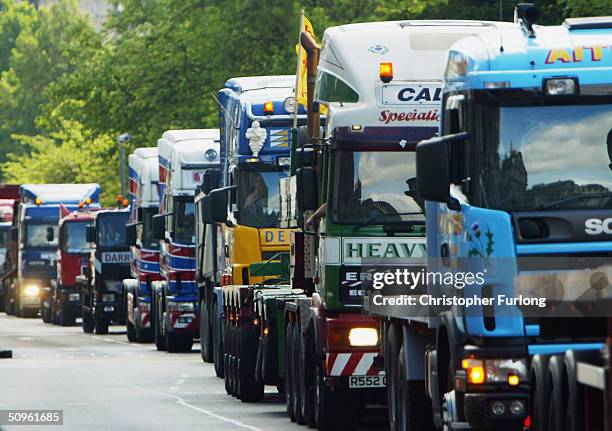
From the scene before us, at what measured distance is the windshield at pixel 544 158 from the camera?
1266 cm

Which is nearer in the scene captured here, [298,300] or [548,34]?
[548,34]

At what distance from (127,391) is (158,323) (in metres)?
12.8

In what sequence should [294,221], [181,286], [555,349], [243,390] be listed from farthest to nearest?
[181,286] → [243,390] → [294,221] → [555,349]

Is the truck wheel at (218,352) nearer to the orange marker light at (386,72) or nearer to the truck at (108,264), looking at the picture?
the orange marker light at (386,72)

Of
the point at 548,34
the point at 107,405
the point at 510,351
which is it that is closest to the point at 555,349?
the point at 510,351

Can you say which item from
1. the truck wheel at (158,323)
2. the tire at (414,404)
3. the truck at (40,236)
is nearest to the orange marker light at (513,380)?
the tire at (414,404)

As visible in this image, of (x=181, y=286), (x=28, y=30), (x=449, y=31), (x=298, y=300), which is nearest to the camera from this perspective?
(x=449, y=31)

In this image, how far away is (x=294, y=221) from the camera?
871 inches

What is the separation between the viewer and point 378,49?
18141mm

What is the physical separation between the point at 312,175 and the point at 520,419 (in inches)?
255

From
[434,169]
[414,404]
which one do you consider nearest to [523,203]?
[434,169]

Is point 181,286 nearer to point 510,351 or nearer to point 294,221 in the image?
point 294,221

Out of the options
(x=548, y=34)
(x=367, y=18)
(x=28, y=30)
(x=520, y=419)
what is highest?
(x=28, y=30)

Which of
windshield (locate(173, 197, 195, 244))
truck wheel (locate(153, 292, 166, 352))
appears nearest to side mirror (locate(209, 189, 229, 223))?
windshield (locate(173, 197, 195, 244))
